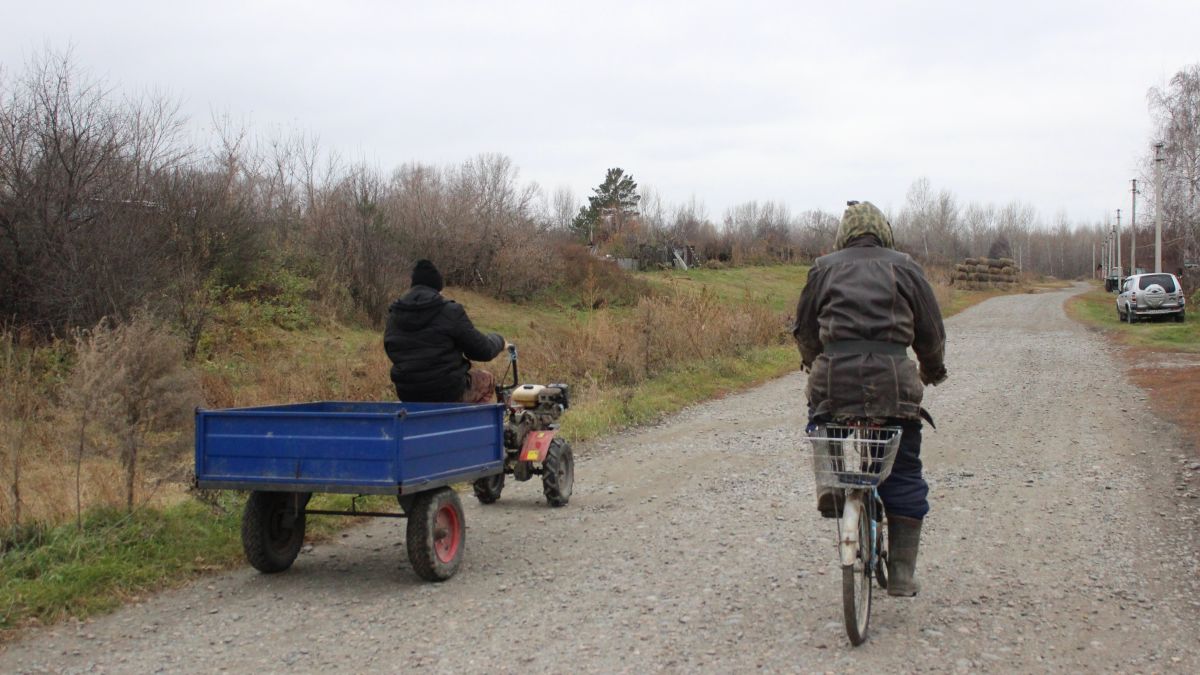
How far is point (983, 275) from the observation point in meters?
71.2

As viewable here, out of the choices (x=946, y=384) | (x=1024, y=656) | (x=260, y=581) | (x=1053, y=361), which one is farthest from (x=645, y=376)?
(x=1024, y=656)

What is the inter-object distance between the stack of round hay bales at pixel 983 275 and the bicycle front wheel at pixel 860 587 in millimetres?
68516

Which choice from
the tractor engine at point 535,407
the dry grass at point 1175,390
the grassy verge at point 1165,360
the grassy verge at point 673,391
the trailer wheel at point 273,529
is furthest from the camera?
the grassy verge at point 1165,360

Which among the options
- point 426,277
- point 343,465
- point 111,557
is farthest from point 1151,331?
point 111,557

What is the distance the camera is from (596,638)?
4988mm

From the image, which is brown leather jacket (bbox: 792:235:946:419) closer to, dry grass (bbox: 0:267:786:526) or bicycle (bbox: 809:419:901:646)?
bicycle (bbox: 809:419:901:646)

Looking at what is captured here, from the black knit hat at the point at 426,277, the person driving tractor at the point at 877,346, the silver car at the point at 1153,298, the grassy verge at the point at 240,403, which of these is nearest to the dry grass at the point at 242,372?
the grassy verge at the point at 240,403

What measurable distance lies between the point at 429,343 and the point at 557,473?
1.64 meters

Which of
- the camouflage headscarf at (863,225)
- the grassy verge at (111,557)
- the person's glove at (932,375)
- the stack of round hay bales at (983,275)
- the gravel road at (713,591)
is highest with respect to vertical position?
the stack of round hay bales at (983,275)

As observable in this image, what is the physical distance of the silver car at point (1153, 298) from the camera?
32.4 m

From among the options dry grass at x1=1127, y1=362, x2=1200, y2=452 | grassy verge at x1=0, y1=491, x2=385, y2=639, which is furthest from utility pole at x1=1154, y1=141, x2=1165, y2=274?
grassy verge at x1=0, y1=491, x2=385, y2=639

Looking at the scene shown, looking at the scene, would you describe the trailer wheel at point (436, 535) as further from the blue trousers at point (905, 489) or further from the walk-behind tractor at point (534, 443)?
the blue trousers at point (905, 489)

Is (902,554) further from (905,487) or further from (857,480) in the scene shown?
(857,480)

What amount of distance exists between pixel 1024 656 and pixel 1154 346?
22.1 metres
